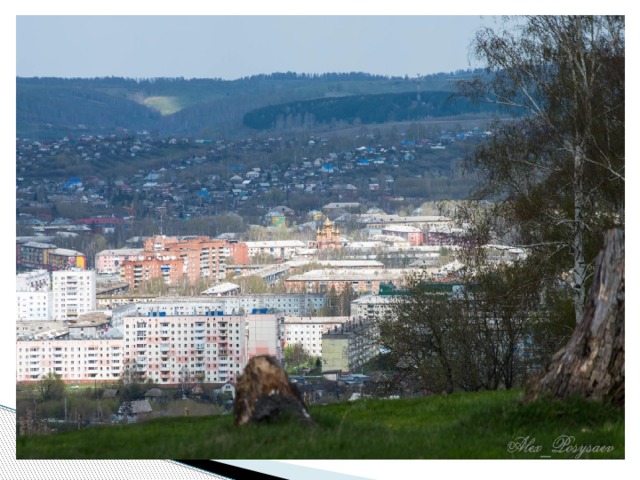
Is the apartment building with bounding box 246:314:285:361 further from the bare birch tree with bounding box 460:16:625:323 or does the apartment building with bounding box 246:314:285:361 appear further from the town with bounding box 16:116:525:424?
the bare birch tree with bounding box 460:16:625:323

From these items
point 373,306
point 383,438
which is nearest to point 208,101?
point 373,306

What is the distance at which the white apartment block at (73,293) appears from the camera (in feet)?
50.0

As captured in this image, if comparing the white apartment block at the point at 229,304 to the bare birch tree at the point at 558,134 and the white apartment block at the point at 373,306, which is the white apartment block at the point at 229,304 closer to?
the white apartment block at the point at 373,306

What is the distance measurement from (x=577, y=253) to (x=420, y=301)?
163 inches

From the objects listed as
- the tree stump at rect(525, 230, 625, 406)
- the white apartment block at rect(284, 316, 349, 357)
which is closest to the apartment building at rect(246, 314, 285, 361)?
the white apartment block at rect(284, 316, 349, 357)

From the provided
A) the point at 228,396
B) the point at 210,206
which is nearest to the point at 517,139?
the point at 210,206

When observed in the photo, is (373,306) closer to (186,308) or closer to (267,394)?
(186,308)

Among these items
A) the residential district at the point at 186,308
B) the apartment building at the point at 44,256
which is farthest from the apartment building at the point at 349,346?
the apartment building at the point at 44,256

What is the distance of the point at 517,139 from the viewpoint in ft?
55.1

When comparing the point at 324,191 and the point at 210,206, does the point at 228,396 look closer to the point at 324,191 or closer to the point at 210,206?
the point at 210,206

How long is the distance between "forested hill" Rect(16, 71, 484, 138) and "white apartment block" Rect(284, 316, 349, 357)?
3.52 metres

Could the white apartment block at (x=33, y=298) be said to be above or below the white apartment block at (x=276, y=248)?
below

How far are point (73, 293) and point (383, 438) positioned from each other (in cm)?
762

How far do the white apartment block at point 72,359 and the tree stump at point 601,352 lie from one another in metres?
7.37
